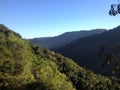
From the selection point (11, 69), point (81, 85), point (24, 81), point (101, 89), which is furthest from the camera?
point (81, 85)

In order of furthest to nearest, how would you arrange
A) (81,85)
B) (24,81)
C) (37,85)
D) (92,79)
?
1. (92,79)
2. (81,85)
3. (24,81)
4. (37,85)

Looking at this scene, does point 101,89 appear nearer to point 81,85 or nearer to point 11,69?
point 81,85

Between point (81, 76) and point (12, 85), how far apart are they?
122m

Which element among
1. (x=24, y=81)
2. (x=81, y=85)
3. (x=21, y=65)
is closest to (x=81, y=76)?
(x=81, y=85)

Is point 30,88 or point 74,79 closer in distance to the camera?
point 30,88

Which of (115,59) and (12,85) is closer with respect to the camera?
(115,59)

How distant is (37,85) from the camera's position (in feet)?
235

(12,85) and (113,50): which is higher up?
(113,50)

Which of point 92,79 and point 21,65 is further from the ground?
point 21,65

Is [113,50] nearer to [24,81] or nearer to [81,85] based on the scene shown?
[24,81]

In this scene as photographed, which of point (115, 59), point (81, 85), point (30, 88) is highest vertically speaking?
point (115, 59)

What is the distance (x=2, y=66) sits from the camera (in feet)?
360

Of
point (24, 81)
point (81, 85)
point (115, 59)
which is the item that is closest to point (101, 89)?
point (81, 85)

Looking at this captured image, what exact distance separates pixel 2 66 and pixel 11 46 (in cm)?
6836
